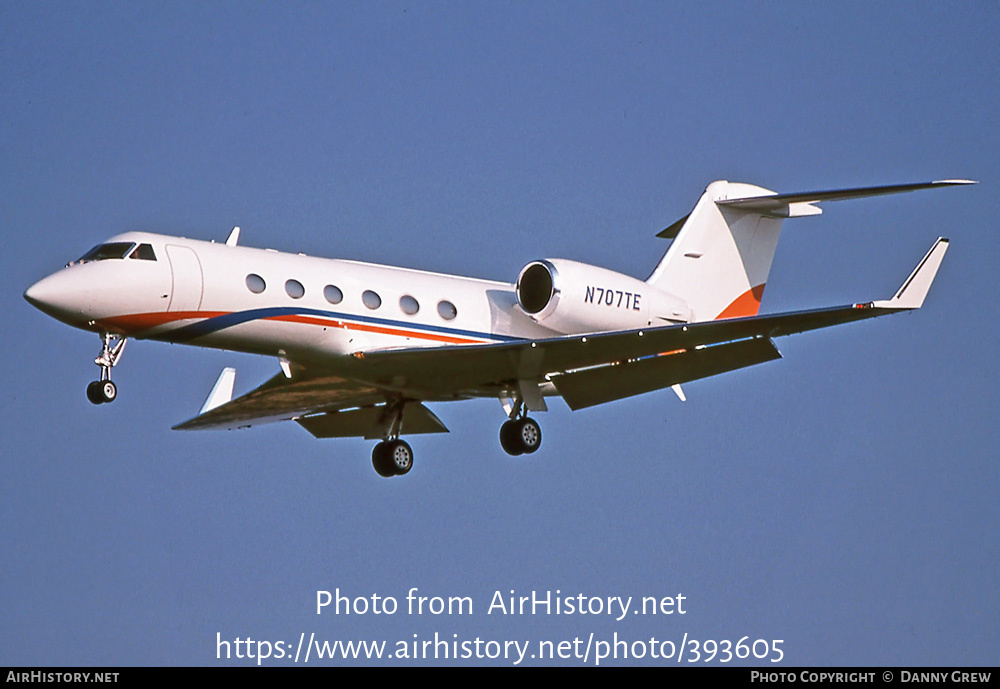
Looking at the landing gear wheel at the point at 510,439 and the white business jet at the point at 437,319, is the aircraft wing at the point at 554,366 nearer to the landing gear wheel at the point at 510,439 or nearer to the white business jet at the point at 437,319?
the white business jet at the point at 437,319

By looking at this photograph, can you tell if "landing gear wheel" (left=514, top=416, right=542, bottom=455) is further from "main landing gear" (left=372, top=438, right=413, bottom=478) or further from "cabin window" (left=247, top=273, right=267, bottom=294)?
"cabin window" (left=247, top=273, right=267, bottom=294)

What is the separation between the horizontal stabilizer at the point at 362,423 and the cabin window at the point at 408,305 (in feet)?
8.52

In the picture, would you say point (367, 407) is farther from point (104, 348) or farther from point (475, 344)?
point (104, 348)

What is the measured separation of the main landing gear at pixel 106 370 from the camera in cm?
2020

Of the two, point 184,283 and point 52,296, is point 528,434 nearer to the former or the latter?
point 184,283

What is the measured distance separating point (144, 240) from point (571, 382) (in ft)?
20.8

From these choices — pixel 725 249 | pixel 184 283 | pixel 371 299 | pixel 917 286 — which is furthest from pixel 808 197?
pixel 184 283

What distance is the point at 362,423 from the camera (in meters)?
25.4

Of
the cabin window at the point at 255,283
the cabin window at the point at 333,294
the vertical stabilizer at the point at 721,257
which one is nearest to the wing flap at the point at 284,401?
the cabin window at the point at 333,294

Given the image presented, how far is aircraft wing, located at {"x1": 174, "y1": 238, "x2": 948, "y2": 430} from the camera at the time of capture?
2141cm

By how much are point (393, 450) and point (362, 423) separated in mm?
1503

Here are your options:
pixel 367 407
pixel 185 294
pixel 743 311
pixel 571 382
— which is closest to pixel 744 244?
pixel 743 311

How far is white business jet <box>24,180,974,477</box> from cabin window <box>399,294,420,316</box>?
0.5 inches

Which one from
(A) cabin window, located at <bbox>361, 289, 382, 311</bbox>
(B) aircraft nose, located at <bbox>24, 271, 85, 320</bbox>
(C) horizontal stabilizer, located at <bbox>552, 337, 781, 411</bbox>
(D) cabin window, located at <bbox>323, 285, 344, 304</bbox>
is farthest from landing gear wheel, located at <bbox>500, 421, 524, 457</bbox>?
(B) aircraft nose, located at <bbox>24, 271, 85, 320</bbox>
